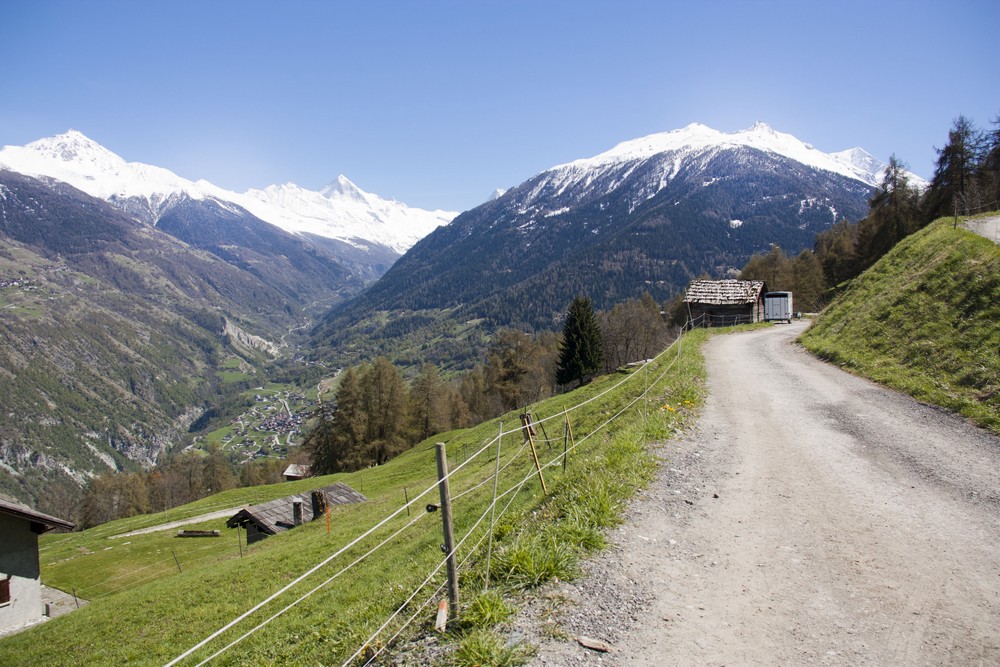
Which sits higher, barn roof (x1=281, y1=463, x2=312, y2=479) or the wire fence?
the wire fence

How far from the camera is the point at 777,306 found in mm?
57500

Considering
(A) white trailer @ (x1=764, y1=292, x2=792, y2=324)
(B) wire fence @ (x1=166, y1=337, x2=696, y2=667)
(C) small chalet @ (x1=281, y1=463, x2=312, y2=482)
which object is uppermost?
(A) white trailer @ (x1=764, y1=292, x2=792, y2=324)

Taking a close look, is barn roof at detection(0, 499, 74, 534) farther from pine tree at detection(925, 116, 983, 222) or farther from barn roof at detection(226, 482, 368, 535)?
pine tree at detection(925, 116, 983, 222)

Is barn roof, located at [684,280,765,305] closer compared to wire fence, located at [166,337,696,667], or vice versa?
wire fence, located at [166,337,696,667]

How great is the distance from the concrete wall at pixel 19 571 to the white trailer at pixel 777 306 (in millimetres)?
65020

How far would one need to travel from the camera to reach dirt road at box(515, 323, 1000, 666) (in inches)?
243

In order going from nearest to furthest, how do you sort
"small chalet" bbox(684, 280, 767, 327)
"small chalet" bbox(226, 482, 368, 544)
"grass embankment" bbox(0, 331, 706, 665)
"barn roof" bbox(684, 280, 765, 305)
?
1. "grass embankment" bbox(0, 331, 706, 665)
2. "small chalet" bbox(226, 482, 368, 544)
3. "barn roof" bbox(684, 280, 765, 305)
4. "small chalet" bbox(684, 280, 767, 327)

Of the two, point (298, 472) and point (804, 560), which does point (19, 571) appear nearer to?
Result: point (804, 560)

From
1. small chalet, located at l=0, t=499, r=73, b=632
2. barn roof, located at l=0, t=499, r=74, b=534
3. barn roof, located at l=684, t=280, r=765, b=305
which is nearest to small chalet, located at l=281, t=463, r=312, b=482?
small chalet, located at l=0, t=499, r=73, b=632

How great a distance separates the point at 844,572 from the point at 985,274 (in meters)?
21.5

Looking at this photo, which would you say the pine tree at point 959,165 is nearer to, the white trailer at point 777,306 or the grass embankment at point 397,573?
the white trailer at point 777,306

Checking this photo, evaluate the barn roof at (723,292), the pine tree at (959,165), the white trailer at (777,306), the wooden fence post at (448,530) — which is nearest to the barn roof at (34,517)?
the wooden fence post at (448,530)

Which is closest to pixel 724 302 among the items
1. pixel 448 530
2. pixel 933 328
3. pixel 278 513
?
pixel 933 328

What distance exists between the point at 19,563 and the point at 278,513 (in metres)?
15.5
